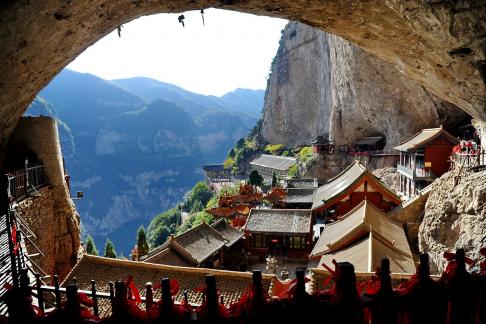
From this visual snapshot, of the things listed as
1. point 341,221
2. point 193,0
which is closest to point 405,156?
point 341,221

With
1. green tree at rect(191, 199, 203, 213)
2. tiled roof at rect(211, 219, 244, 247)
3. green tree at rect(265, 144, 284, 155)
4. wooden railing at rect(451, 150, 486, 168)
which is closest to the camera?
wooden railing at rect(451, 150, 486, 168)

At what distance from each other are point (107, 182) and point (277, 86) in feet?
423

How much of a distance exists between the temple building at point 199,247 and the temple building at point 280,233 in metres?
1.62

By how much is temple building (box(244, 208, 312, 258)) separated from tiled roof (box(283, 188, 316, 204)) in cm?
597

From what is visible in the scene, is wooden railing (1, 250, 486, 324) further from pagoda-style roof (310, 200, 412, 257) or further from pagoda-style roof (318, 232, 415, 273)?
pagoda-style roof (310, 200, 412, 257)

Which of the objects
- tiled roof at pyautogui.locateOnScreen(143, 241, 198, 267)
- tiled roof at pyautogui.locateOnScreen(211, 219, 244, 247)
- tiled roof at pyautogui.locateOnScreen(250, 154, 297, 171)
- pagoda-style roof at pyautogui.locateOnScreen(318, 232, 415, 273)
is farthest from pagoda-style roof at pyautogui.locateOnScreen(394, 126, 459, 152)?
tiled roof at pyautogui.locateOnScreen(250, 154, 297, 171)

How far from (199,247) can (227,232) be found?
14.1ft

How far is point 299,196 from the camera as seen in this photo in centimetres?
2936

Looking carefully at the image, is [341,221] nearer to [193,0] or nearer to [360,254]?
[360,254]

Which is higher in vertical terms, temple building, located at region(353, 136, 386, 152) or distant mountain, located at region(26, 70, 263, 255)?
temple building, located at region(353, 136, 386, 152)

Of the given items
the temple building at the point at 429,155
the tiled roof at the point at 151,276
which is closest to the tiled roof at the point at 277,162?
the temple building at the point at 429,155

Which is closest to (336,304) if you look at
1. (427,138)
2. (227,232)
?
(227,232)

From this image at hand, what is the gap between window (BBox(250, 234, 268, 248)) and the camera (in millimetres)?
21703

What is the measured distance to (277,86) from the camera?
7331 cm
